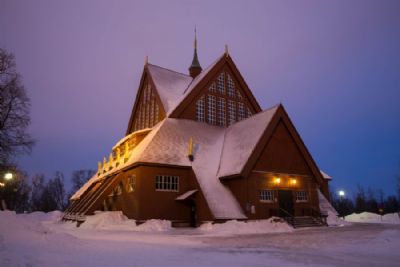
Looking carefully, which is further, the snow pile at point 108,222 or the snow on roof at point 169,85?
the snow on roof at point 169,85

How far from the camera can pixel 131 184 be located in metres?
29.5

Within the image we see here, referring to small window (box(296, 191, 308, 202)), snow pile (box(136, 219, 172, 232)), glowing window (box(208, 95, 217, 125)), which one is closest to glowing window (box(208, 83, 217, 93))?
glowing window (box(208, 95, 217, 125))

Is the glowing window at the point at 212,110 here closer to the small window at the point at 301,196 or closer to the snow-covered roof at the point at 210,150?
the snow-covered roof at the point at 210,150

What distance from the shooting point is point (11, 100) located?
80.5 ft

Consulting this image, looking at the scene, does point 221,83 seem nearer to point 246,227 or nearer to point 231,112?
point 231,112

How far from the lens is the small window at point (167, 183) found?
28.3 metres

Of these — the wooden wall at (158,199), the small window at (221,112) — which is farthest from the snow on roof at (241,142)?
the small window at (221,112)

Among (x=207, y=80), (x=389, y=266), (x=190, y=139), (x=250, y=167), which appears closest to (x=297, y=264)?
(x=389, y=266)

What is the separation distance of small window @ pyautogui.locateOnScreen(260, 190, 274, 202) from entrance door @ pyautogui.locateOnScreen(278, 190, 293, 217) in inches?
33.0

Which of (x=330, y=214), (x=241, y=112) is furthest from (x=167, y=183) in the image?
(x=330, y=214)

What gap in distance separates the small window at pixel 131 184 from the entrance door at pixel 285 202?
1243 cm

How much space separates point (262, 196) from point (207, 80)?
15.1m

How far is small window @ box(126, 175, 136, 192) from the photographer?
28.8 metres

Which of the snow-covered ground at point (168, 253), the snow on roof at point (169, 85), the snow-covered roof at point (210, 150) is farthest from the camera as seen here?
the snow on roof at point (169, 85)
